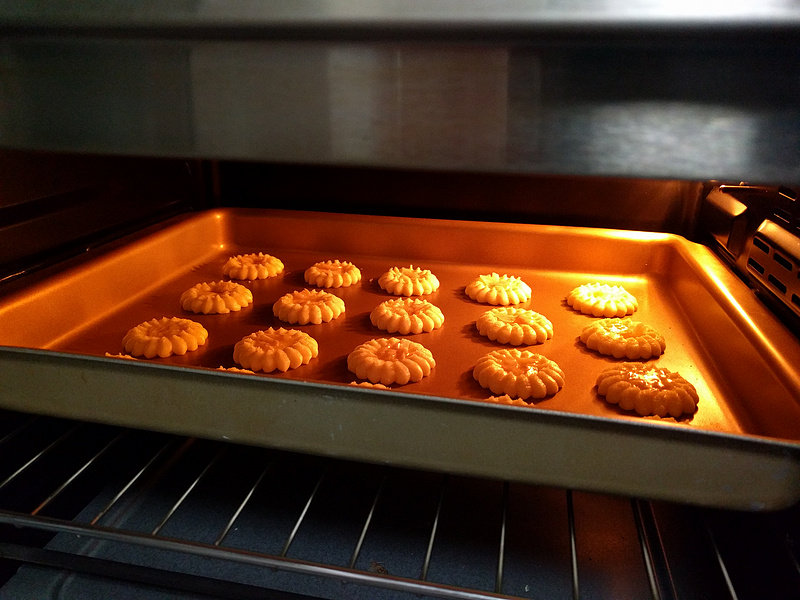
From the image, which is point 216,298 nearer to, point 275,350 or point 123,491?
point 275,350

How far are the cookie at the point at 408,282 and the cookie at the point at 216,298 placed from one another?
38 centimetres

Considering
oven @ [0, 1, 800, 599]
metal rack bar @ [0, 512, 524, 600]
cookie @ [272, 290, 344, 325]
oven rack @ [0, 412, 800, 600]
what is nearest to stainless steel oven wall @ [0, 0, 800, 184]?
oven @ [0, 1, 800, 599]

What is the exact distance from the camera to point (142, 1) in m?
0.61

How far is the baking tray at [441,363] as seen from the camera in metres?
0.85

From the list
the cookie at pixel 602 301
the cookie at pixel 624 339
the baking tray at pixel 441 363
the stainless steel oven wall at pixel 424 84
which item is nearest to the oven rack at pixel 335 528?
the baking tray at pixel 441 363

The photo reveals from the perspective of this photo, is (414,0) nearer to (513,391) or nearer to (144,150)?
(144,150)

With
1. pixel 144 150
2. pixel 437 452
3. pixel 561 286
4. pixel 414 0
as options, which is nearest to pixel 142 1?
pixel 144 150

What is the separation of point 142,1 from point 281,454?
1104 mm

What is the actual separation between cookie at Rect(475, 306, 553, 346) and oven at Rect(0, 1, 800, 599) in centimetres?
4

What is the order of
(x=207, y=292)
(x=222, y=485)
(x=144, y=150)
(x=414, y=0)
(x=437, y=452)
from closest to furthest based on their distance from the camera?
(x=414, y=0)
(x=144, y=150)
(x=437, y=452)
(x=222, y=485)
(x=207, y=292)

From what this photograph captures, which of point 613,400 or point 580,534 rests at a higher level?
point 613,400

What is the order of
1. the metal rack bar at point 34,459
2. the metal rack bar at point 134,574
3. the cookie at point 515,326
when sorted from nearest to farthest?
the metal rack bar at point 134,574 → the metal rack bar at point 34,459 → the cookie at point 515,326

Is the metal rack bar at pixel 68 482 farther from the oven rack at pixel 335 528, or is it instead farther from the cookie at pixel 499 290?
the cookie at pixel 499 290

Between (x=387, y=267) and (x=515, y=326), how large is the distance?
53 cm
